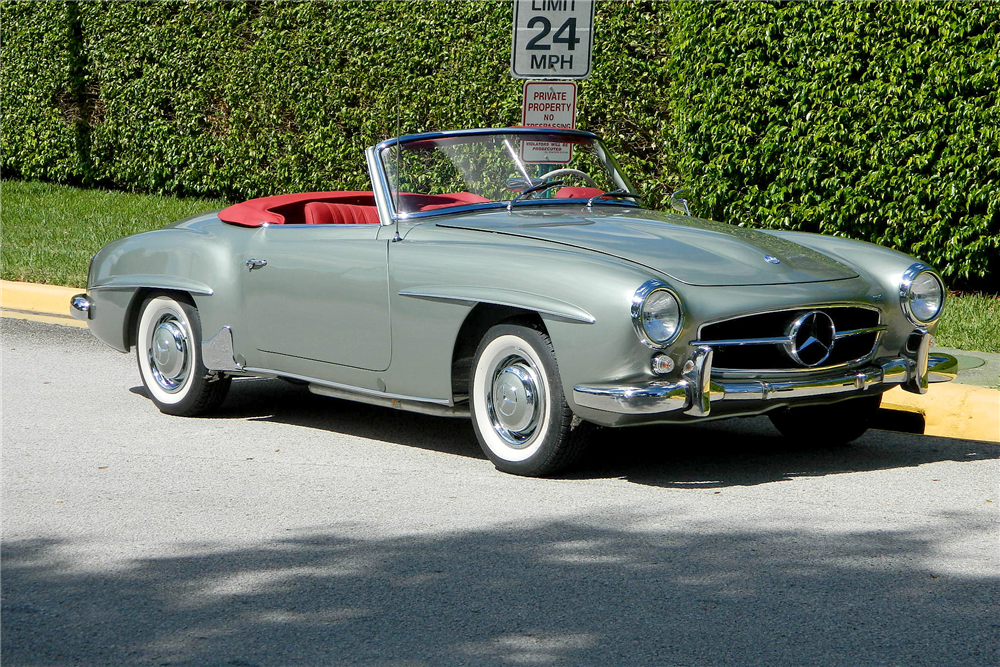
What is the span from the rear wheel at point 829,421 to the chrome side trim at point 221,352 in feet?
8.31

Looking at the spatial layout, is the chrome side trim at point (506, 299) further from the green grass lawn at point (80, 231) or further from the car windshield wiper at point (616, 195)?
the green grass lawn at point (80, 231)

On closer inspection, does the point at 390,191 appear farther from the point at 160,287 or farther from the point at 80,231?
the point at 80,231

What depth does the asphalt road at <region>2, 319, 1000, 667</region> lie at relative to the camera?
3432 millimetres

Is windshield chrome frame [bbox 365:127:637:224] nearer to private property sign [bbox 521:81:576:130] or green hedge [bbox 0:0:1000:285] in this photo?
green hedge [bbox 0:0:1000:285]

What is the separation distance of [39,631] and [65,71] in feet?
43.8

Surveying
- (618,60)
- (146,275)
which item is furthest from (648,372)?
(618,60)

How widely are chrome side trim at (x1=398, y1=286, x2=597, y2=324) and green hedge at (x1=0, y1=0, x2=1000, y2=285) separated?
1.84 metres

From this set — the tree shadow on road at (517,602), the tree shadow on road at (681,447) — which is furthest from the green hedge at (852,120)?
the tree shadow on road at (517,602)

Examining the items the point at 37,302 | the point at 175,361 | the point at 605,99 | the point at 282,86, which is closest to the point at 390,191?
the point at 175,361

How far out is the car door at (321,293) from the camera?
5.66 m

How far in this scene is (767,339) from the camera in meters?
5.05

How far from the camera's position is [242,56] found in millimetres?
14102

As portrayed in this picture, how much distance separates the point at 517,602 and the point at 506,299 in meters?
1.64

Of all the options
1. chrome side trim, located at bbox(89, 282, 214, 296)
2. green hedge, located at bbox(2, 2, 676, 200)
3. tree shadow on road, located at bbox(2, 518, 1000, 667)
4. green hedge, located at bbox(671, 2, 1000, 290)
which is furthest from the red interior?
green hedge, located at bbox(2, 2, 676, 200)
